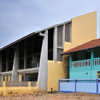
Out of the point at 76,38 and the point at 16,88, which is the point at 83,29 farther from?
the point at 16,88

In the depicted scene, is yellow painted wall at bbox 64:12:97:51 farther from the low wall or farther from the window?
the low wall

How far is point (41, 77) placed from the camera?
2117 centimetres

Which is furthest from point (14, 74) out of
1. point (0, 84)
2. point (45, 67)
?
point (0, 84)

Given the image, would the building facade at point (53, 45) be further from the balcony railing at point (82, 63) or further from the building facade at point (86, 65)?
the balcony railing at point (82, 63)

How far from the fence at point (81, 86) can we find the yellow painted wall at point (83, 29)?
519 centimetres

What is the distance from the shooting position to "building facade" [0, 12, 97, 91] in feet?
70.9

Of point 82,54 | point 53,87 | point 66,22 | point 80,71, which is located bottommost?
point 53,87

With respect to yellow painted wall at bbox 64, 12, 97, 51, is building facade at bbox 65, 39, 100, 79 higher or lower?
lower

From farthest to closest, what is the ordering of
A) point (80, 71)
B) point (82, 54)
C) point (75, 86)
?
point (82, 54)
point (80, 71)
point (75, 86)

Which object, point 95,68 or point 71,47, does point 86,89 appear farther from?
point 71,47

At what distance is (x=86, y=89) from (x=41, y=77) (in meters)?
5.35

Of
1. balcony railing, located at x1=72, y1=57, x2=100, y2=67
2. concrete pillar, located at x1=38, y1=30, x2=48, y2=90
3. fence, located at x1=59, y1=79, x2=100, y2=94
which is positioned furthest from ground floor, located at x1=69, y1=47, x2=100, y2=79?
concrete pillar, located at x1=38, y1=30, x2=48, y2=90

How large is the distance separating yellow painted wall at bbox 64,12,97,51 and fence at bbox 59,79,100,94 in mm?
5186

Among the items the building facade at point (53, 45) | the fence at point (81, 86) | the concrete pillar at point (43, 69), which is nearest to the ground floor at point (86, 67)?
the fence at point (81, 86)
